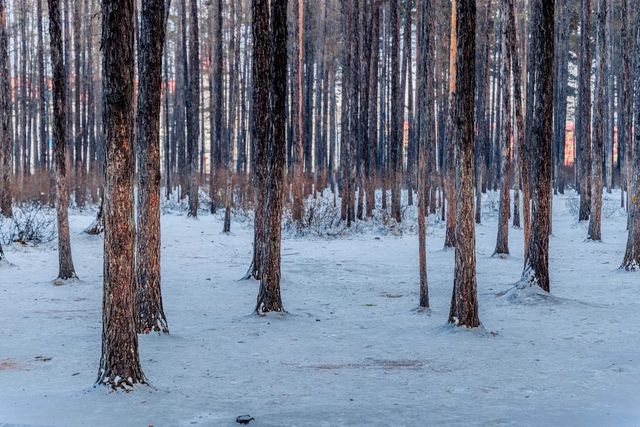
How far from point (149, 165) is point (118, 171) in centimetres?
226

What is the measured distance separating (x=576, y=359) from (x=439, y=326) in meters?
1.76

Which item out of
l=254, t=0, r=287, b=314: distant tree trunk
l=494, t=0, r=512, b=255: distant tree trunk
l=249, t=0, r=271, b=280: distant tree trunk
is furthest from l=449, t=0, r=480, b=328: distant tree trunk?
l=494, t=0, r=512, b=255: distant tree trunk

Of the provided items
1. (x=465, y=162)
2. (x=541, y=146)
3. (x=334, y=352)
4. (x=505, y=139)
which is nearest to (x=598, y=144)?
(x=505, y=139)

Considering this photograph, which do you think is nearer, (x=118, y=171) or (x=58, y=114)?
(x=118, y=171)

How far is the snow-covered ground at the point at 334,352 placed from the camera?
499cm

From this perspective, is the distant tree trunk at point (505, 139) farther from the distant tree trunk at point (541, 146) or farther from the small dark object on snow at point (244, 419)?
the small dark object on snow at point (244, 419)

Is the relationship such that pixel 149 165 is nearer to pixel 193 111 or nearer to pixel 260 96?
pixel 260 96

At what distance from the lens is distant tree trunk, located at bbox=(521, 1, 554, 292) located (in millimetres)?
9695

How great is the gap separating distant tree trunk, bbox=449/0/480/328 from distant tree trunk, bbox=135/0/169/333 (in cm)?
323

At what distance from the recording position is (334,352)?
22.9ft

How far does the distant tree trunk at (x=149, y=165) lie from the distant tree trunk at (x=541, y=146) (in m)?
5.20

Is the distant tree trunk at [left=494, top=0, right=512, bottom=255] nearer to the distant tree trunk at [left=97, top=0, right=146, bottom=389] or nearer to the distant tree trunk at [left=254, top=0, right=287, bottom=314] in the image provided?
the distant tree trunk at [left=254, top=0, right=287, bottom=314]

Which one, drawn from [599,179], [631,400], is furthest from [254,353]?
[599,179]

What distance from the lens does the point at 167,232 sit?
18.8 m
